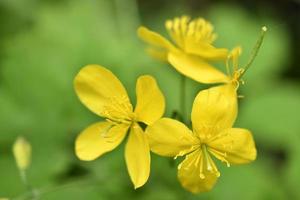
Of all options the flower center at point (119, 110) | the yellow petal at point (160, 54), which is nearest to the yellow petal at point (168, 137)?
the flower center at point (119, 110)

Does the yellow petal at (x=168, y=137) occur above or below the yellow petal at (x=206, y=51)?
below

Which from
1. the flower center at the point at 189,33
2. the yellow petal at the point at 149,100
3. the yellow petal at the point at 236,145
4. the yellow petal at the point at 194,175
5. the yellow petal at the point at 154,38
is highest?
the yellow petal at the point at 154,38

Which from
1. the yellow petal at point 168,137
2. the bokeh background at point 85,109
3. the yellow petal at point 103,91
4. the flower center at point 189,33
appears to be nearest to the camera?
the yellow petal at point 168,137

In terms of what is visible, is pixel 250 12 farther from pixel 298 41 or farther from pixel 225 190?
pixel 225 190

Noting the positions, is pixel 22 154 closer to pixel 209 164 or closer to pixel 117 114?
pixel 117 114

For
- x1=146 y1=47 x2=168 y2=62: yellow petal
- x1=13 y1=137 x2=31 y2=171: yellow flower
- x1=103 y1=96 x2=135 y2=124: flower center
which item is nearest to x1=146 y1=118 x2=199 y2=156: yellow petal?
x1=103 y1=96 x2=135 y2=124: flower center

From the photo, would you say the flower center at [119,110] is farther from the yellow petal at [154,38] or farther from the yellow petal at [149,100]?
the yellow petal at [154,38]
